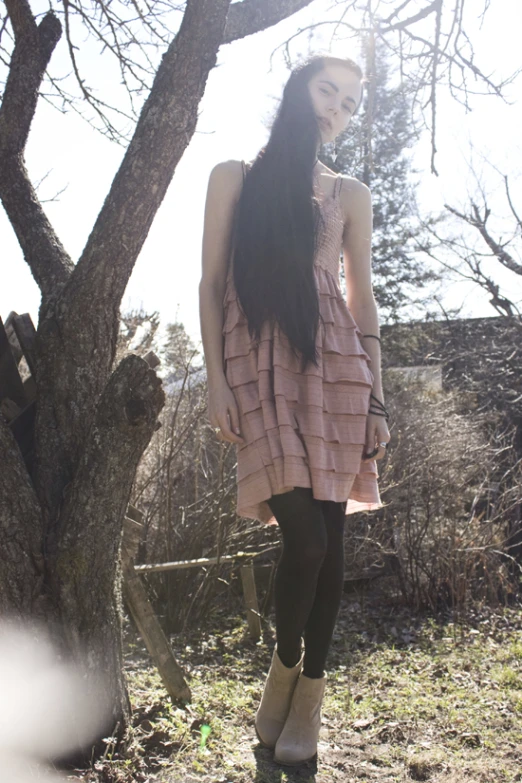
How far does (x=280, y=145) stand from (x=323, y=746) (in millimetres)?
2006

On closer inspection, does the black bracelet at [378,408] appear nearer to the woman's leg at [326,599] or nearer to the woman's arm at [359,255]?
the woman's arm at [359,255]

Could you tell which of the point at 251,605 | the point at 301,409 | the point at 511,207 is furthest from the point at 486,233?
the point at 301,409

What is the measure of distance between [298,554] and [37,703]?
0.80 metres

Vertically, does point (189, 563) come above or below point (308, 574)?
below

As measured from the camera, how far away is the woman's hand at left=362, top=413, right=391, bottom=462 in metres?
2.32

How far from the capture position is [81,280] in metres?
2.32

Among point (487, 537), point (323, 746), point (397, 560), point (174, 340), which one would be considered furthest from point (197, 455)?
point (323, 746)

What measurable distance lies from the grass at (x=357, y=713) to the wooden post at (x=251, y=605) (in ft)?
0.28

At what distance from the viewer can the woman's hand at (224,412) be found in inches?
85.1

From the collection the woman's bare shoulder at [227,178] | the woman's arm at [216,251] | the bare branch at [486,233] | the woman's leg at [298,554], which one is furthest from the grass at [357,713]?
the bare branch at [486,233]

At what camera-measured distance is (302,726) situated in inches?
86.2

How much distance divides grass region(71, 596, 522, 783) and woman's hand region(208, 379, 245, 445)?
36.8 inches

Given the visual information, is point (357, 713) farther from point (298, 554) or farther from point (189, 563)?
point (189, 563)

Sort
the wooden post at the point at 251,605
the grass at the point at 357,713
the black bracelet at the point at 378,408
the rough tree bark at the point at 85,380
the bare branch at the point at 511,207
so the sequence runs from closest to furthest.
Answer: the rough tree bark at the point at 85,380 < the grass at the point at 357,713 < the black bracelet at the point at 378,408 < the wooden post at the point at 251,605 < the bare branch at the point at 511,207
